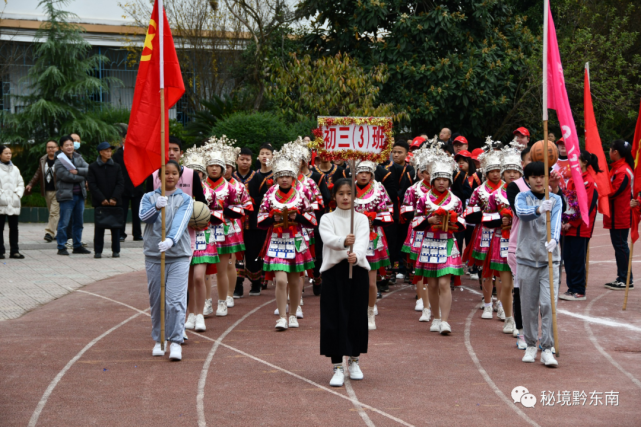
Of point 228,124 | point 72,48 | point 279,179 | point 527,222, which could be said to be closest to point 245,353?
point 279,179

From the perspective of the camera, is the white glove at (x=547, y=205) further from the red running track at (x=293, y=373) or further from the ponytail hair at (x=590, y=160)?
the ponytail hair at (x=590, y=160)

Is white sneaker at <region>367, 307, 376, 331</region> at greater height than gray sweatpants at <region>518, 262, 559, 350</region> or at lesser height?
lesser

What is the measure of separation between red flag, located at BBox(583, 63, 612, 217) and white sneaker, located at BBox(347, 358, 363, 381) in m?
4.37

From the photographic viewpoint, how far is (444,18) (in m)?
21.5

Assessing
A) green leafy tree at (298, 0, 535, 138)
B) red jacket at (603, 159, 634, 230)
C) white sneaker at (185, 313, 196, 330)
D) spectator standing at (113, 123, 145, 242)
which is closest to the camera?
white sneaker at (185, 313, 196, 330)

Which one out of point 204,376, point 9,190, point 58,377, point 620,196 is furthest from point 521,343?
point 9,190

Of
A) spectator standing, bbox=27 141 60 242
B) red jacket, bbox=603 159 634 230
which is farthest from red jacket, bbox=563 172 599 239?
spectator standing, bbox=27 141 60 242

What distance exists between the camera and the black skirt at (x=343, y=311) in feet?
22.3

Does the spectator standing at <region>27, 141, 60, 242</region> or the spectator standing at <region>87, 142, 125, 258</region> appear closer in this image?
the spectator standing at <region>87, 142, 125, 258</region>

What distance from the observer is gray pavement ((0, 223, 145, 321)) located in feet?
35.1

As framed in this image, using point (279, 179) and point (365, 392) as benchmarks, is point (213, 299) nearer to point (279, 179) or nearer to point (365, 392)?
point (279, 179)

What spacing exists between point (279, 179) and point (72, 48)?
17.0m

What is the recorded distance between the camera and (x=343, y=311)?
6875mm

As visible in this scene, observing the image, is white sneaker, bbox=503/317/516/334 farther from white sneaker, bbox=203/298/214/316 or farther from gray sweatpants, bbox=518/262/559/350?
white sneaker, bbox=203/298/214/316
